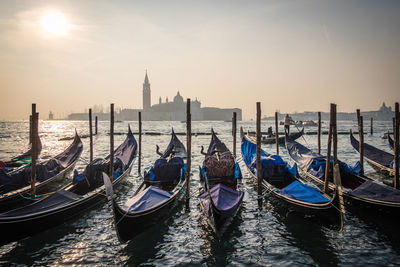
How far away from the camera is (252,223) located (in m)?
5.97

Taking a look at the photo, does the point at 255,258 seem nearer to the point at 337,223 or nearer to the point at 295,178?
the point at 337,223

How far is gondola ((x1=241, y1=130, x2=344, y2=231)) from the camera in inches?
188

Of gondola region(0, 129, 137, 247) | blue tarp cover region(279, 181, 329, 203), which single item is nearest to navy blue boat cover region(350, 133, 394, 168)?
blue tarp cover region(279, 181, 329, 203)

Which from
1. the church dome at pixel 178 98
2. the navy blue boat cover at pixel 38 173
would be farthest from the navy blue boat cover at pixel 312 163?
the church dome at pixel 178 98

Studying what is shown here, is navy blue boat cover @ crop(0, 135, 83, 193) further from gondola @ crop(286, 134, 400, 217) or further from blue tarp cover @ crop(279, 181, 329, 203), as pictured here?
gondola @ crop(286, 134, 400, 217)

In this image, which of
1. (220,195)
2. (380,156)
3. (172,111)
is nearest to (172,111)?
(172,111)

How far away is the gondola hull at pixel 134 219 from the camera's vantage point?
14.9 ft

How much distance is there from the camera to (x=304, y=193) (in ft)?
19.2

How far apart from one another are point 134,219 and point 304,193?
3.54 m

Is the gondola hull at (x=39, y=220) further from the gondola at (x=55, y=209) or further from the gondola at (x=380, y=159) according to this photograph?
the gondola at (x=380, y=159)

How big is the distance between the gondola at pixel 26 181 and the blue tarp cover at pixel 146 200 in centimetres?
278

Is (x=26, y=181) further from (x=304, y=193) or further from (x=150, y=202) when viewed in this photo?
(x=304, y=193)

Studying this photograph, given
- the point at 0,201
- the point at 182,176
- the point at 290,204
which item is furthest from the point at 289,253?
the point at 0,201

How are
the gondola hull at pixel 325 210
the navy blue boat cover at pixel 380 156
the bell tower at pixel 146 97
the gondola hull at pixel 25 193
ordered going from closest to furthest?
the gondola hull at pixel 325 210 < the gondola hull at pixel 25 193 < the navy blue boat cover at pixel 380 156 < the bell tower at pixel 146 97
